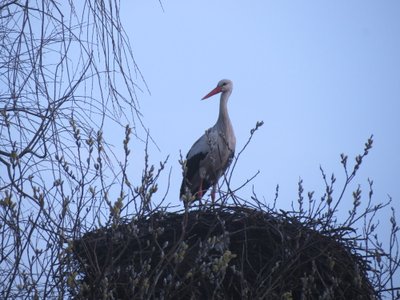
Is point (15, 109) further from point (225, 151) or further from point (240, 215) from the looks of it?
point (225, 151)

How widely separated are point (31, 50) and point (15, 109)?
339 millimetres

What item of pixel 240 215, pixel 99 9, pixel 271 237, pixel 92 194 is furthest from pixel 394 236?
pixel 99 9

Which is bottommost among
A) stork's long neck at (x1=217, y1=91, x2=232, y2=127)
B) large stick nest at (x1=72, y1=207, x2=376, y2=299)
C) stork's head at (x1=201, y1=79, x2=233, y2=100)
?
large stick nest at (x1=72, y1=207, x2=376, y2=299)

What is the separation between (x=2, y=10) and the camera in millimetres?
2645

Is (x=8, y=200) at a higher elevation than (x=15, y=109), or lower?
lower

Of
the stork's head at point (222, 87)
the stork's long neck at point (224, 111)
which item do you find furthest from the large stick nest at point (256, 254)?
the stork's head at point (222, 87)

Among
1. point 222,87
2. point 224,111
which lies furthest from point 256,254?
point 222,87

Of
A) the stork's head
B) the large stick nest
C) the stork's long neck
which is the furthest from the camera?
the stork's head

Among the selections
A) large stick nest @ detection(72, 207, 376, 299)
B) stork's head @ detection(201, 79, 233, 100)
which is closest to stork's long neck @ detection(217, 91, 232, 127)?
stork's head @ detection(201, 79, 233, 100)

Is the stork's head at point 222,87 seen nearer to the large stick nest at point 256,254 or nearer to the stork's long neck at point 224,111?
the stork's long neck at point 224,111

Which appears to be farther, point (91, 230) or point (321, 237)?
point (321, 237)

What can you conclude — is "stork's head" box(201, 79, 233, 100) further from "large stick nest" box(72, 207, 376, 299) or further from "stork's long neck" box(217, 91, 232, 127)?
"large stick nest" box(72, 207, 376, 299)

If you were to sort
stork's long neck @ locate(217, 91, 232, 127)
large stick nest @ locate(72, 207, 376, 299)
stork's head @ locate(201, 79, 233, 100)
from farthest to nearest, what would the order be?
stork's head @ locate(201, 79, 233, 100)
stork's long neck @ locate(217, 91, 232, 127)
large stick nest @ locate(72, 207, 376, 299)

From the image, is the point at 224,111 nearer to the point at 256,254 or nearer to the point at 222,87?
the point at 222,87
